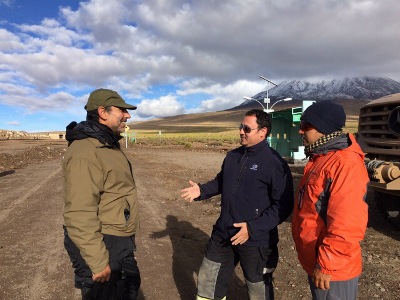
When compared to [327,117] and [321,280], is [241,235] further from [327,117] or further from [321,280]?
[327,117]

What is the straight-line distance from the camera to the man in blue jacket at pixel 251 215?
118 inches

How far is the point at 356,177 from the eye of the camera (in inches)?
85.7

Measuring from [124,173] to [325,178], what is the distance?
1.39m

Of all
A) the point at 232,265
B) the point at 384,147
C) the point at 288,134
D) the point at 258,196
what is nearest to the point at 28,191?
the point at 232,265

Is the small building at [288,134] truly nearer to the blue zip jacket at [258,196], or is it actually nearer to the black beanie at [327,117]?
the blue zip jacket at [258,196]

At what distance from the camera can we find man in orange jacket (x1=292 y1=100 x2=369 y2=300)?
2129 millimetres

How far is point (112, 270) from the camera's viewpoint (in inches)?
101

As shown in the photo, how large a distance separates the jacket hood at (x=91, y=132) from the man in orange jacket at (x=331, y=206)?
54.9 inches

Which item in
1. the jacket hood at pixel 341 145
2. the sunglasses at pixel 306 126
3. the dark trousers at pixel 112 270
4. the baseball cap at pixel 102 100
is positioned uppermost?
the baseball cap at pixel 102 100

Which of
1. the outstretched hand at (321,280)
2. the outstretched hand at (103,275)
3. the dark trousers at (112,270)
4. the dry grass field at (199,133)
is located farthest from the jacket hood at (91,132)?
the dry grass field at (199,133)

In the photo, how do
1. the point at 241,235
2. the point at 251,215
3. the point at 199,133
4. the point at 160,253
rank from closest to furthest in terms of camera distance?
the point at 241,235, the point at 251,215, the point at 160,253, the point at 199,133

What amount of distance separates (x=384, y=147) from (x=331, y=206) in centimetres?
418

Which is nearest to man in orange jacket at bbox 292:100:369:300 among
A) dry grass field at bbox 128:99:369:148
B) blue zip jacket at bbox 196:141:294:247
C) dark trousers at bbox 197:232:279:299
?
blue zip jacket at bbox 196:141:294:247

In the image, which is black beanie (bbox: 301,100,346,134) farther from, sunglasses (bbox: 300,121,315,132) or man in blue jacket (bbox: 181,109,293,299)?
man in blue jacket (bbox: 181,109,293,299)
